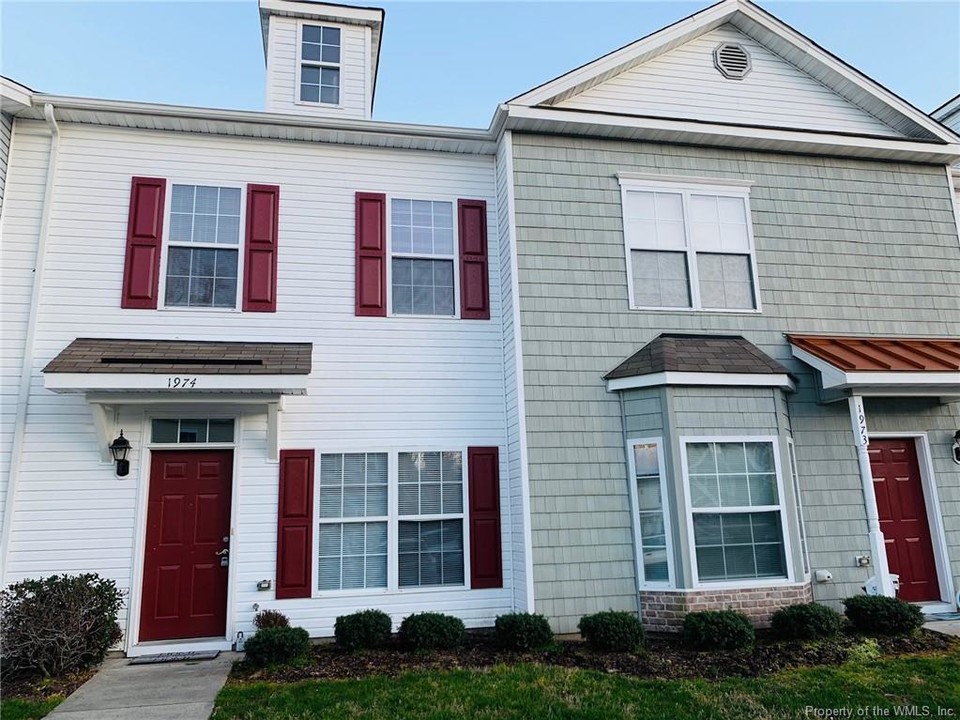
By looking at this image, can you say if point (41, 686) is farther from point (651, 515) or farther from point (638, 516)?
point (651, 515)

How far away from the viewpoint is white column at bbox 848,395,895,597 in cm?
733

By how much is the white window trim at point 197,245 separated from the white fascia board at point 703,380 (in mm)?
4568

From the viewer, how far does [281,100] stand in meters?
9.30

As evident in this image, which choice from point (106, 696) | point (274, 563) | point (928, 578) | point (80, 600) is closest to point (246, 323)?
point (274, 563)

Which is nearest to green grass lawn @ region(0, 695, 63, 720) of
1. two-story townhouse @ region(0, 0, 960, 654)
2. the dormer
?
two-story townhouse @ region(0, 0, 960, 654)

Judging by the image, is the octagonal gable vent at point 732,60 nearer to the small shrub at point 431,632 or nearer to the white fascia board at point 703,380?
the white fascia board at point 703,380

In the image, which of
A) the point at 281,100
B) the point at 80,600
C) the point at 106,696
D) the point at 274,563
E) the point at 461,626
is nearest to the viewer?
the point at 106,696

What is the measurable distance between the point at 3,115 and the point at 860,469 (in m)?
10.8

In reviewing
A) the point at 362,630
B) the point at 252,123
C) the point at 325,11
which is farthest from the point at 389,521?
the point at 325,11

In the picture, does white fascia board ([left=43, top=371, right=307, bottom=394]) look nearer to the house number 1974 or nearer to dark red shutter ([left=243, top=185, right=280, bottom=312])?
the house number 1974

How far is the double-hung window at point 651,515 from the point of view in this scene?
7277mm

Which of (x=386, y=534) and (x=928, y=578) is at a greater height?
(x=386, y=534)

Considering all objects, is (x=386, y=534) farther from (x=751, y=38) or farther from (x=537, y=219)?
(x=751, y=38)

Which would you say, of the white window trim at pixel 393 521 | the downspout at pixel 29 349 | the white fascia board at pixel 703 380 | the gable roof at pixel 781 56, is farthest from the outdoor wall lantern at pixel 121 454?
the gable roof at pixel 781 56
